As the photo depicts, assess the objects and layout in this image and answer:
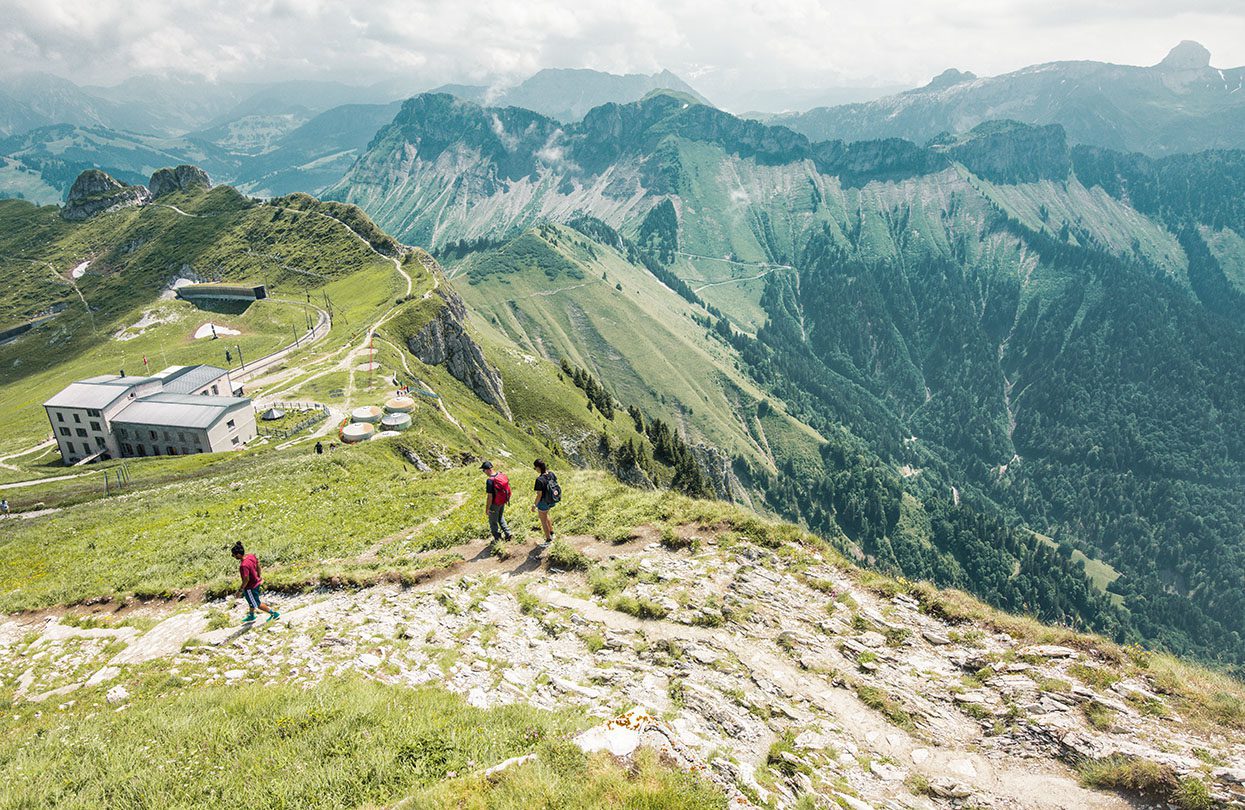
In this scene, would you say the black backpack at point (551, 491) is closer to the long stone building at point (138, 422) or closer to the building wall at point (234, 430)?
the building wall at point (234, 430)

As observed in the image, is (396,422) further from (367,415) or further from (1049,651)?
(1049,651)

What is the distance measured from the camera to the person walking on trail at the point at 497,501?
25031mm

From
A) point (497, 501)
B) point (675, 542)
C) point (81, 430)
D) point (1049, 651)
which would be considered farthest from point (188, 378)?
point (1049, 651)


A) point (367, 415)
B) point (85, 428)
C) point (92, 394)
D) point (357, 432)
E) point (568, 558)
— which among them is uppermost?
point (92, 394)

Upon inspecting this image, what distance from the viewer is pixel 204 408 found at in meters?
76.7

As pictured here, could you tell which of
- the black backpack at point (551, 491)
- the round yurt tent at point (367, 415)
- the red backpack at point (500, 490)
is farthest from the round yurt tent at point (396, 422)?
the black backpack at point (551, 491)

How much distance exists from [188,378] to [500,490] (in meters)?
94.6

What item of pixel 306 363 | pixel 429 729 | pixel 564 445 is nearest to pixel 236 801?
pixel 429 729

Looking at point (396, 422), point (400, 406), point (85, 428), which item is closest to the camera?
point (396, 422)

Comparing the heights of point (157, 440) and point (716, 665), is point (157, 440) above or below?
below

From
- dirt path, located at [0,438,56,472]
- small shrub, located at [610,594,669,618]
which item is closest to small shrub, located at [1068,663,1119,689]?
small shrub, located at [610,594,669,618]

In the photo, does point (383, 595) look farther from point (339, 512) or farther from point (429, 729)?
point (339, 512)

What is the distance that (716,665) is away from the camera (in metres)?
17.1

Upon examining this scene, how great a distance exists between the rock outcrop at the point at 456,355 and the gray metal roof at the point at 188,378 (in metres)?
32.7
